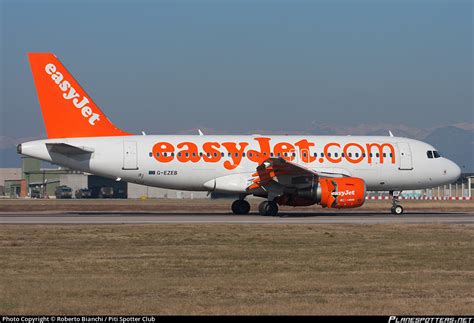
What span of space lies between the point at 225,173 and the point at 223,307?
81.3 ft

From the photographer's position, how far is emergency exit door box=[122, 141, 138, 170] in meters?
36.2

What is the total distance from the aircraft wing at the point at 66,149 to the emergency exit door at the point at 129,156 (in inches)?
57.2

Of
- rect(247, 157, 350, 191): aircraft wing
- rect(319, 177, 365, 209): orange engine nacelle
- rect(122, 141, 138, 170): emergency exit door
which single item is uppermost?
rect(122, 141, 138, 170): emergency exit door

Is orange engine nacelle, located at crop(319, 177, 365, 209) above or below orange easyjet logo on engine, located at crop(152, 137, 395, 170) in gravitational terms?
below

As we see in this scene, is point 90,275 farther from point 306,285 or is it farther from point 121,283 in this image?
point 306,285

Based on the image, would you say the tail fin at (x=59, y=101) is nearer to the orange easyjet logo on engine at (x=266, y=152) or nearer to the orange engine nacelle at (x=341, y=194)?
the orange easyjet logo on engine at (x=266, y=152)

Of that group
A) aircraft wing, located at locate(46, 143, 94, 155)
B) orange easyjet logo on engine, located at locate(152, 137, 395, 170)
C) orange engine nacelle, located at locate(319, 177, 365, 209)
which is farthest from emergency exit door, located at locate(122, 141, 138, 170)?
orange engine nacelle, located at locate(319, 177, 365, 209)

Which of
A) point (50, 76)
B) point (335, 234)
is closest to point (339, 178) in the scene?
point (335, 234)

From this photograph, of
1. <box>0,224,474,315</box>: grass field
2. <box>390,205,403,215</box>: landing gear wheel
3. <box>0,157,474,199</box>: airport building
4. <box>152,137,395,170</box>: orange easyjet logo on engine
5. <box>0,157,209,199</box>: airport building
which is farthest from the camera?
<box>0,157,209,199</box>: airport building

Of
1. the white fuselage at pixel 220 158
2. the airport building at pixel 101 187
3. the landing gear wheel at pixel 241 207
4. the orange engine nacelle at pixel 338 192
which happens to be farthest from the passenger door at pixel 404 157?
the airport building at pixel 101 187

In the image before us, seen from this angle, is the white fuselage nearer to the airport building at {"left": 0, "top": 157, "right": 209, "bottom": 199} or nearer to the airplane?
the airplane

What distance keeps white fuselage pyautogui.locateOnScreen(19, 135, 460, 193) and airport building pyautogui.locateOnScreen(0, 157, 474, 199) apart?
26.7 metres

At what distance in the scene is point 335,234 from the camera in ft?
84.0

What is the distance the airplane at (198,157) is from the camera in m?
35.4
